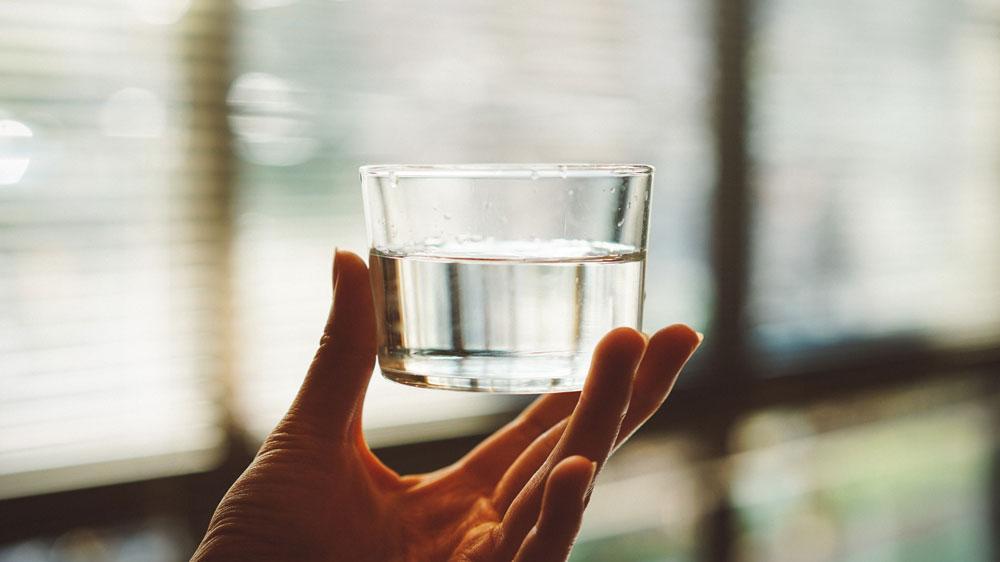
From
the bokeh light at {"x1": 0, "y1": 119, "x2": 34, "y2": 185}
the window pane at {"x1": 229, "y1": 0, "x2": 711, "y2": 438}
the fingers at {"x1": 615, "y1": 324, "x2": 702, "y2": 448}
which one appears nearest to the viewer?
the fingers at {"x1": 615, "y1": 324, "x2": 702, "y2": 448}

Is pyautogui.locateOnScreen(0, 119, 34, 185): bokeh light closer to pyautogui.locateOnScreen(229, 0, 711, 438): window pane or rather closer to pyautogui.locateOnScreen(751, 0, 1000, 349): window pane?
pyautogui.locateOnScreen(229, 0, 711, 438): window pane

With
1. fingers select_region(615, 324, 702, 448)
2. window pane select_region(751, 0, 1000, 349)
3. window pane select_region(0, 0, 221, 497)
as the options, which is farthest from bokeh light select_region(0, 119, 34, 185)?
window pane select_region(751, 0, 1000, 349)

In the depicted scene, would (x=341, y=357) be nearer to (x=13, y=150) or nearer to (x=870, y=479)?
(x=13, y=150)

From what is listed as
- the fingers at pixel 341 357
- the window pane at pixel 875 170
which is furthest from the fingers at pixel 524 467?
the window pane at pixel 875 170

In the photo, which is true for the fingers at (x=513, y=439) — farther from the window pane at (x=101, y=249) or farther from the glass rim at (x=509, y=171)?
the window pane at (x=101, y=249)

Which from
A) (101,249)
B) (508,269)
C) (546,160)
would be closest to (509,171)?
(508,269)
